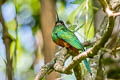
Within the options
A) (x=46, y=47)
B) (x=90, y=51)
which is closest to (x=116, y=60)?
(x=46, y=47)

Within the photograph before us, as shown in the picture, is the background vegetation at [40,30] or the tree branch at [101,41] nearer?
the tree branch at [101,41]

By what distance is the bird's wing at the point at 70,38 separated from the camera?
161 centimetres

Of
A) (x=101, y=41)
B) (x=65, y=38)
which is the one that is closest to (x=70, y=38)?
(x=65, y=38)

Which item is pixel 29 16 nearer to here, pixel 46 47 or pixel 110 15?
pixel 46 47

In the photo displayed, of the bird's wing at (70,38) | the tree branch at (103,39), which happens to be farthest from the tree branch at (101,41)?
the bird's wing at (70,38)

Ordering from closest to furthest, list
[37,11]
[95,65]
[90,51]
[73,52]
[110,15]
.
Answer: [110,15], [90,51], [73,52], [95,65], [37,11]

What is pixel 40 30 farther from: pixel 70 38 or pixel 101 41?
pixel 101 41

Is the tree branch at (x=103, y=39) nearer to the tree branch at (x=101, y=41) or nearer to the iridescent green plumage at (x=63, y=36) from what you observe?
the tree branch at (x=101, y=41)

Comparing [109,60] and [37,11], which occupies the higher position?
[37,11]

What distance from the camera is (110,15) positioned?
94cm

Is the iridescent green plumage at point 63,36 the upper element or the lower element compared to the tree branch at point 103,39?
lower

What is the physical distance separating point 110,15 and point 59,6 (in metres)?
1.92

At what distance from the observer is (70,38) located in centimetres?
171

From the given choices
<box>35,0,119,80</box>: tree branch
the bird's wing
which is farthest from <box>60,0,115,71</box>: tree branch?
the bird's wing
